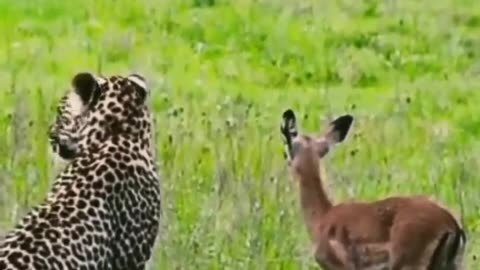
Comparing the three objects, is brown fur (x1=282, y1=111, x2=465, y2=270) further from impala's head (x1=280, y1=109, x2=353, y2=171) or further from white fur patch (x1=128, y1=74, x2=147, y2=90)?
white fur patch (x1=128, y1=74, x2=147, y2=90)

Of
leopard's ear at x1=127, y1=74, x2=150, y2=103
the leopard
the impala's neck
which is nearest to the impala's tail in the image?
the impala's neck

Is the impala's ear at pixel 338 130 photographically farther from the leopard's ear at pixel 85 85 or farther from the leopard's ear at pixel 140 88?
the leopard's ear at pixel 85 85

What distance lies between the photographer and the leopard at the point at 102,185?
29.4 feet

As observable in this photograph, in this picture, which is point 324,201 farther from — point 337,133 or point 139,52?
point 139,52

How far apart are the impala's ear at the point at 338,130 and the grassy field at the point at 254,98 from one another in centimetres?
57

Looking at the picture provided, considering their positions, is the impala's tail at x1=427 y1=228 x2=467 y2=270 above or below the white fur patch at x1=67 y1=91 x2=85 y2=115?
below

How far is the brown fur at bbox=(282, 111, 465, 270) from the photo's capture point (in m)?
9.66

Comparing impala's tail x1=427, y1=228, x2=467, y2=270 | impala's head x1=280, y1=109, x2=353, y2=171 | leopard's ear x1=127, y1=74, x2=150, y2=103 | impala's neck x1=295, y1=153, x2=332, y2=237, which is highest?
leopard's ear x1=127, y1=74, x2=150, y2=103

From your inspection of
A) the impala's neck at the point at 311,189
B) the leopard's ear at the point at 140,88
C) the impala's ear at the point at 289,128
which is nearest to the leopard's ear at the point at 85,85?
the leopard's ear at the point at 140,88

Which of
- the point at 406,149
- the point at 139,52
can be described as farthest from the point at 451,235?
the point at 139,52

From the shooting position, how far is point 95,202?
9.24 m

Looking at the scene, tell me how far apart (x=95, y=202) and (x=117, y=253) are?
26cm

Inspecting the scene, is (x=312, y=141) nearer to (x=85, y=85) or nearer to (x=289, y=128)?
(x=289, y=128)

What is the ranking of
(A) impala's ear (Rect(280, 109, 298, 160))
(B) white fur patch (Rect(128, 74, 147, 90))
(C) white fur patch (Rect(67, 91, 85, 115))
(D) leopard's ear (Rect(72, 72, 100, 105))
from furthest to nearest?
(A) impala's ear (Rect(280, 109, 298, 160)) < (B) white fur patch (Rect(128, 74, 147, 90)) < (C) white fur patch (Rect(67, 91, 85, 115)) < (D) leopard's ear (Rect(72, 72, 100, 105))
